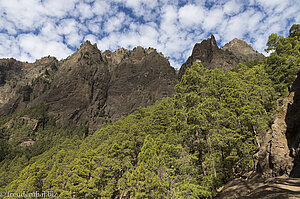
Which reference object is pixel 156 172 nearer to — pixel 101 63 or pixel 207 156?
pixel 207 156

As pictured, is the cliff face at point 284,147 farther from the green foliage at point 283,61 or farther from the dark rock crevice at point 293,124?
the green foliage at point 283,61

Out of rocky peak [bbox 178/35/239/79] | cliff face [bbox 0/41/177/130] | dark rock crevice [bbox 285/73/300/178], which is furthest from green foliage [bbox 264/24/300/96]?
cliff face [bbox 0/41/177/130]

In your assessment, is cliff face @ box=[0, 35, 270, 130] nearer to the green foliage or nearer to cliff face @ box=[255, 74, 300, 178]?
the green foliage

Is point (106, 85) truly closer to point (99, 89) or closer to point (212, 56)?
point (99, 89)

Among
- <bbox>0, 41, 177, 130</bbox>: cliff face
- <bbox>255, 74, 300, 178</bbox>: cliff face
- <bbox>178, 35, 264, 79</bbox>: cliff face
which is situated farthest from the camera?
<bbox>0, 41, 177, 130</bbox>: cliff face

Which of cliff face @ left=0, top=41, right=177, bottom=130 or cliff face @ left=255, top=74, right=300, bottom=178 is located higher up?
cliff face @ left=0, top=41, right=177, bottom=130

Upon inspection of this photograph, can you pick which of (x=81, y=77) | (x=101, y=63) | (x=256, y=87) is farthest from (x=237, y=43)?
(x=256, y=87)

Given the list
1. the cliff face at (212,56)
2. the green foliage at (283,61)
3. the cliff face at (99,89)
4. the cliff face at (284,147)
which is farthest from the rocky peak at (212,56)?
the cliff face at (284,147)

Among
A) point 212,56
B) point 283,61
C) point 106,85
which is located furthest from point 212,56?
point 283,61

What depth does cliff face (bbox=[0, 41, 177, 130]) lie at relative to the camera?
109m

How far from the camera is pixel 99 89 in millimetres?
126938

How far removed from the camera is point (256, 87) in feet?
70.1

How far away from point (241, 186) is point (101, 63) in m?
153

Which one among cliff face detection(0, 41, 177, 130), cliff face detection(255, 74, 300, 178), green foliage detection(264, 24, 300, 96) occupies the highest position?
cliff face detection(0, 41, 177, 130)
